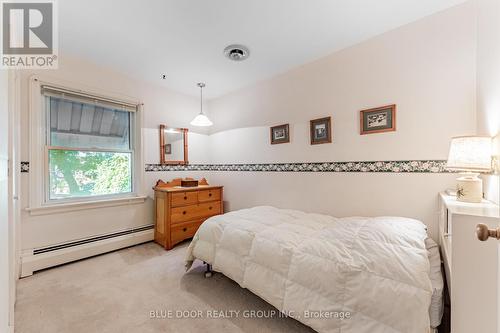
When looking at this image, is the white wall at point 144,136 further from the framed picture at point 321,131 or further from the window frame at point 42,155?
the framed picture at point 321,131

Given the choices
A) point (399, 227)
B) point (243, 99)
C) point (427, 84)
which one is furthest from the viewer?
point (243, 99)

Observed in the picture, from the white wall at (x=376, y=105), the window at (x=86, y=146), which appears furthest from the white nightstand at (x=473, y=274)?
the window at (x=86, y=146)

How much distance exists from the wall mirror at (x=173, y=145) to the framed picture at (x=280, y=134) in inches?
61.6

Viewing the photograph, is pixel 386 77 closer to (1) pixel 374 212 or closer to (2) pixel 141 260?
(1) pixel 374 212

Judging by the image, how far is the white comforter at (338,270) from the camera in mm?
1043

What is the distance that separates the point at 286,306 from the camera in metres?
1.33

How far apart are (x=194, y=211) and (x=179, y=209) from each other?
0.83 feet

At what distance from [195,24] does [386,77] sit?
1.89 metres

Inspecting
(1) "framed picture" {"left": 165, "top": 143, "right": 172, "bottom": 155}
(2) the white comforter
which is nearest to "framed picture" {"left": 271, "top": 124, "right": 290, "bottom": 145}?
(2) the white comforter

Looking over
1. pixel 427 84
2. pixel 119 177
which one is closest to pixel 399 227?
pixel 427 84

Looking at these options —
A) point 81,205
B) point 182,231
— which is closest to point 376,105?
point 182,231

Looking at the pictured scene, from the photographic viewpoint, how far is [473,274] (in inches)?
35.6

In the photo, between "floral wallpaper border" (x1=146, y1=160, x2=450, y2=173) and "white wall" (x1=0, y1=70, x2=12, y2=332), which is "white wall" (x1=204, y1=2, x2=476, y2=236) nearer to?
"floral wallpaper border" (x1=146, y1=160, x2=450, y2=173)

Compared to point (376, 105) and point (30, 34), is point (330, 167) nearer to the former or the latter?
point (376, 105)
